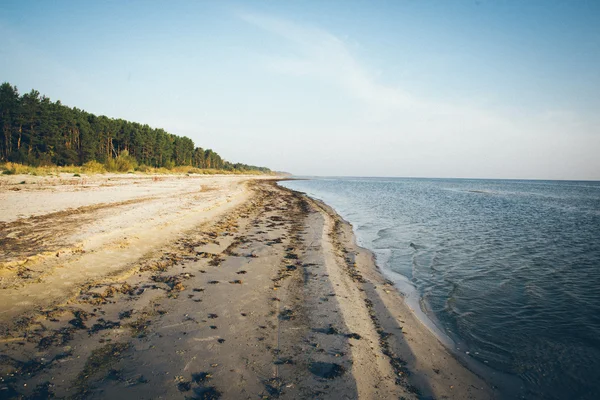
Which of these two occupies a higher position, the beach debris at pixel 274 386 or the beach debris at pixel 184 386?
the beach debris at pixel 184 386

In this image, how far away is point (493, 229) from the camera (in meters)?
17.0

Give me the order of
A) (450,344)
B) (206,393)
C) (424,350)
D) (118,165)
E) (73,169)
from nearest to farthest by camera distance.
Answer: (206,393) < (424,350) < (450,344) < (73,169) < (118,165)

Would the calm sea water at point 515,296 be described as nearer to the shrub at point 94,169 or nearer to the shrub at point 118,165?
the shrub at point 94,169

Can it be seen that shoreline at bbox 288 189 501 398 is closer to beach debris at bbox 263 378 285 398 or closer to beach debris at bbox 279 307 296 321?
beach debris at bbox 279 307 296 321

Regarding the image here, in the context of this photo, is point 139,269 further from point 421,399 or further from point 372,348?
point 421,399

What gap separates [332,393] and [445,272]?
24.4 feet

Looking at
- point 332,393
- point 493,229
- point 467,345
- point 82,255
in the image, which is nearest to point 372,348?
point 332,393

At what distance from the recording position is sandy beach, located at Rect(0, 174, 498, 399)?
3.38m

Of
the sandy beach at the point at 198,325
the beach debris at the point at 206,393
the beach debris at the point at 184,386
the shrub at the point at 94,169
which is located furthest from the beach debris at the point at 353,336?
the shrub at the point at 94,169

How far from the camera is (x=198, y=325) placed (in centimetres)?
470

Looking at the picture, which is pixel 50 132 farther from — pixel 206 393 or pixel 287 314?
pixel 206 393

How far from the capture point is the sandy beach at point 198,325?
338 cm

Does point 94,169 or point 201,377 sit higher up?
point 94,169

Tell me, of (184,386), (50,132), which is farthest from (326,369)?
(50,132)
